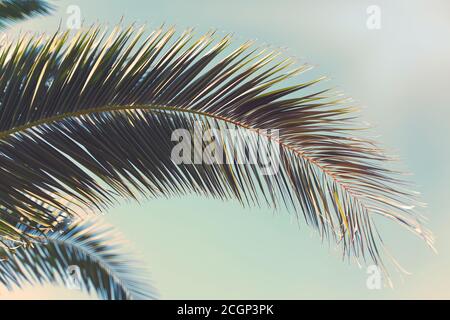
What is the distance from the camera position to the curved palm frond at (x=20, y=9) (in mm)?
5352

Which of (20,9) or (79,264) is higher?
(20,9)

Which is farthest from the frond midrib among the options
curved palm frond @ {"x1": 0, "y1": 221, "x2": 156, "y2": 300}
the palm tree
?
curved palm frond @ {"x1": 0, "y1": 221, "x2": 156, "y2": 300}

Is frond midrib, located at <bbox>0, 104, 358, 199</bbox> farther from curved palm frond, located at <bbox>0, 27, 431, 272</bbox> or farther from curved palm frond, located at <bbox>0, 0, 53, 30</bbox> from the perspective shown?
curved palm frond, located at <bbox>0, 0, 53, 30</bbox>

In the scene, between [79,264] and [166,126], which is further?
[79,264]

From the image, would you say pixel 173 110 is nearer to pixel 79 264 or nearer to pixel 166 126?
pixel 166 126

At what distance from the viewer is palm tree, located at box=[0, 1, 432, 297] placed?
241 cm

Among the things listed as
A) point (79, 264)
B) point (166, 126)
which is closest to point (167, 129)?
point (166, 126)

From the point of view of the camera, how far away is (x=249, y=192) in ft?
8.45

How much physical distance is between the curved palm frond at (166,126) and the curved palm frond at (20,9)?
10.3ft

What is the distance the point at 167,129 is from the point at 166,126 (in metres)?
0.02

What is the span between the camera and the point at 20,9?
5.62 metres
